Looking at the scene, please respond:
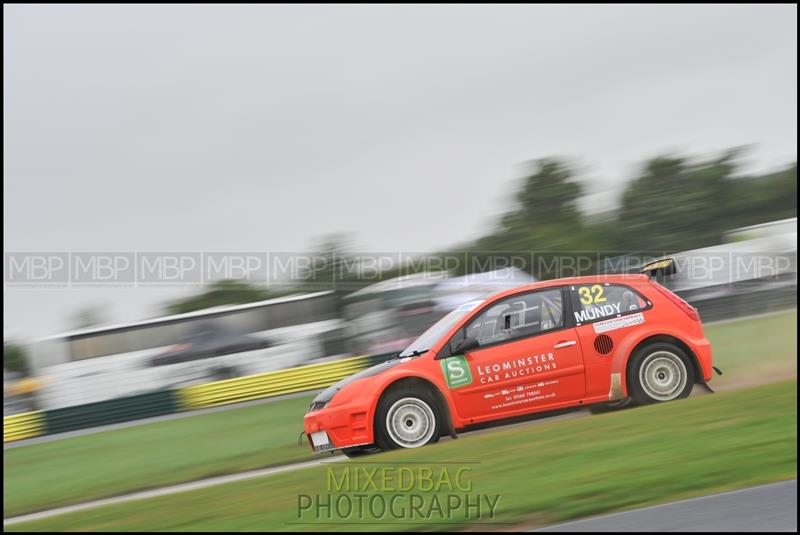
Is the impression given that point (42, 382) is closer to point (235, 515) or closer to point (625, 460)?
point (235, 515)

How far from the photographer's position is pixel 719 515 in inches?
205

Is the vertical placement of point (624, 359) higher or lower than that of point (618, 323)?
lower

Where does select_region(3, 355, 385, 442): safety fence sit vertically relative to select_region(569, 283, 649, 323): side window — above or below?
below

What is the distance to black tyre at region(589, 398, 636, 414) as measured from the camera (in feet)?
27.1

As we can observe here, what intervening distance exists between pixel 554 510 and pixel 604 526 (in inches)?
21.2

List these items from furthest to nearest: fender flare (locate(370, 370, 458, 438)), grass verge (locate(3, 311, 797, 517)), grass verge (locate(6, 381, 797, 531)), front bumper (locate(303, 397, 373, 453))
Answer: grass verge (locate(3, 311, 797, 517))
fender flare (locate(370, 370, 458, 438))
front bumper (locate(303, 397, 373, 453))
grass verge (locate(6, 381, 797, 531))

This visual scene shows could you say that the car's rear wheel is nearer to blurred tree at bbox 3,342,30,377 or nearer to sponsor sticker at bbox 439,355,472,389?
sponsor sticker at bbox 439,355,472,389

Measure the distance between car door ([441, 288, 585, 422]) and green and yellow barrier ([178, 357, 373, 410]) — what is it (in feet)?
17.2

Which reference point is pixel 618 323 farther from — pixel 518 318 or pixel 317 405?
pixel 317 405

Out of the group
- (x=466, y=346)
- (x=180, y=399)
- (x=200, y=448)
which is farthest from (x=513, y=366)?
(x=180, y=399)

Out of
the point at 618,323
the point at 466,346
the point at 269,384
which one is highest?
the point at 618,323

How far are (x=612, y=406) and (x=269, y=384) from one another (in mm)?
7998

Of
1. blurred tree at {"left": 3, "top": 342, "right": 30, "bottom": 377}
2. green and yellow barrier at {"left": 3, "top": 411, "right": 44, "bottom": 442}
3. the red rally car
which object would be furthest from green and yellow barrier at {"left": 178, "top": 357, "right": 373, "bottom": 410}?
blurred tree at {"left": 3, "top": 342, "right": 30, "bottom": 377}

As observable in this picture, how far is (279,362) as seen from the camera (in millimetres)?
16828
